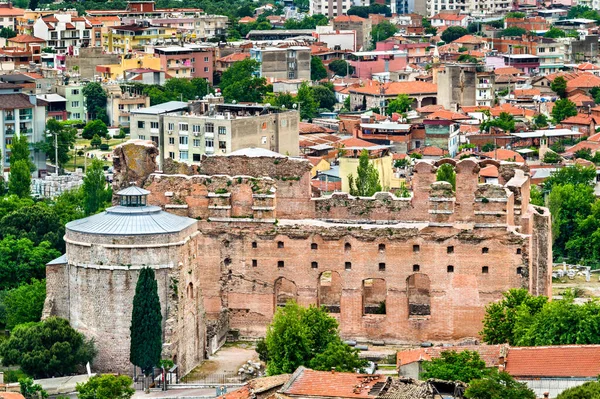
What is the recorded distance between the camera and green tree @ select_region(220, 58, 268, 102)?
145 metres

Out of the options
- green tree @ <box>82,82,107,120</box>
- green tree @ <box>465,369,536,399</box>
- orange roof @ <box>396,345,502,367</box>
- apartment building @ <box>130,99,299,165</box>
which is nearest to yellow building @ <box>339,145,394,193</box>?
apartment building @ <box>130,99,299,165</box>

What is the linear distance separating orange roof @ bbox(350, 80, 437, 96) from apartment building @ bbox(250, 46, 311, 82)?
12.8m

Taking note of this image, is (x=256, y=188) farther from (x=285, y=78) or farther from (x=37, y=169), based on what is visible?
(x=285, y=78)

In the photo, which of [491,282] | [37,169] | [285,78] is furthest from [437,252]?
[285,78]

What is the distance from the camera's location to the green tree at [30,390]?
57.5 meters

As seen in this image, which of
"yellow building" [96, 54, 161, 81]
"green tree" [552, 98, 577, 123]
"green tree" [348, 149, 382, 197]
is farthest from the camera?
"yellow building" [96, 54, 161, 81]

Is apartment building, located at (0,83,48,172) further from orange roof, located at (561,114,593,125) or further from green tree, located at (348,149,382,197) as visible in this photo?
orange roof, located at (561,114,593,125)

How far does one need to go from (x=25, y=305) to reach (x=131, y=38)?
112038mm

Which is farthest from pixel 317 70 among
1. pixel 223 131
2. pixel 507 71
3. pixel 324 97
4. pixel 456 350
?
pixel 456 350

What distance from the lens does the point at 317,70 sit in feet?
553

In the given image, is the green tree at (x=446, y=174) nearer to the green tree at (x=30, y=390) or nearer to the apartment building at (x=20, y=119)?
the green tree at (x=30, y=390)

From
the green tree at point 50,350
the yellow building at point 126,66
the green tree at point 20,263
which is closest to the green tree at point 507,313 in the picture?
the green tree at point 50,350

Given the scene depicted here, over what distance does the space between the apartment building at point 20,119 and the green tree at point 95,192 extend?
73.8 feet

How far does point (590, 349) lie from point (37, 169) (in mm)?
63741
